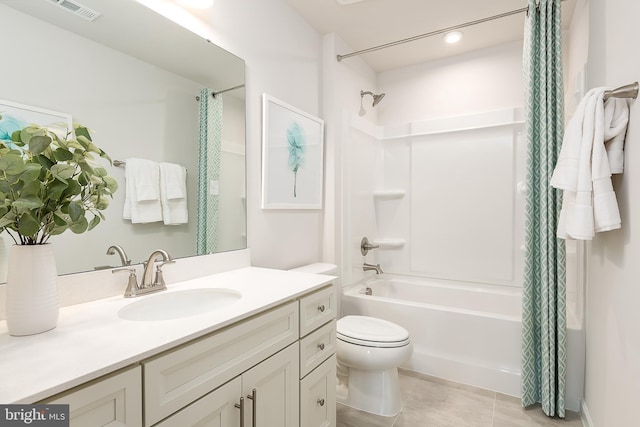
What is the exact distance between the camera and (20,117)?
0.99 metres

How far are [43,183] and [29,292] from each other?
28cm

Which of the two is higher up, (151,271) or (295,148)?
(295,148)

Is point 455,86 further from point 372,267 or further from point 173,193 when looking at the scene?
point 173,193

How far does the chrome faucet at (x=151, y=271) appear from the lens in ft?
4.15

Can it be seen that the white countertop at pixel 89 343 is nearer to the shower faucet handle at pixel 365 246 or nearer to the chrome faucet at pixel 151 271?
the chrome faucet at pixel 151 271

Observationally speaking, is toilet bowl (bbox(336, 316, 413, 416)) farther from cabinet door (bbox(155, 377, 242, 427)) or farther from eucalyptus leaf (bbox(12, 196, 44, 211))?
eucalyptus leaf (bbox(12, 196, 44, 211))

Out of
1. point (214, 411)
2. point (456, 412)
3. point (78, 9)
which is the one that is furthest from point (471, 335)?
point (78, 9)

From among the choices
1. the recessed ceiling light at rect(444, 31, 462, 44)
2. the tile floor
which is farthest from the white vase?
the recessed ceiling light at rect(444, 31, 462, 44)

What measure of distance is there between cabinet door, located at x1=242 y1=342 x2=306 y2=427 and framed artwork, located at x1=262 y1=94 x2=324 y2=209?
0.98 metres

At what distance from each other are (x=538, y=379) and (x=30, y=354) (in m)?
2.34

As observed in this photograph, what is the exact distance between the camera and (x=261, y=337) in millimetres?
1098

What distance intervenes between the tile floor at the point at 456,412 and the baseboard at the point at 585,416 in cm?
3

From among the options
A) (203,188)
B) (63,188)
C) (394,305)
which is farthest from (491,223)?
(63,188)

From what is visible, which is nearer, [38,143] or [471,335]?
[38,143]
